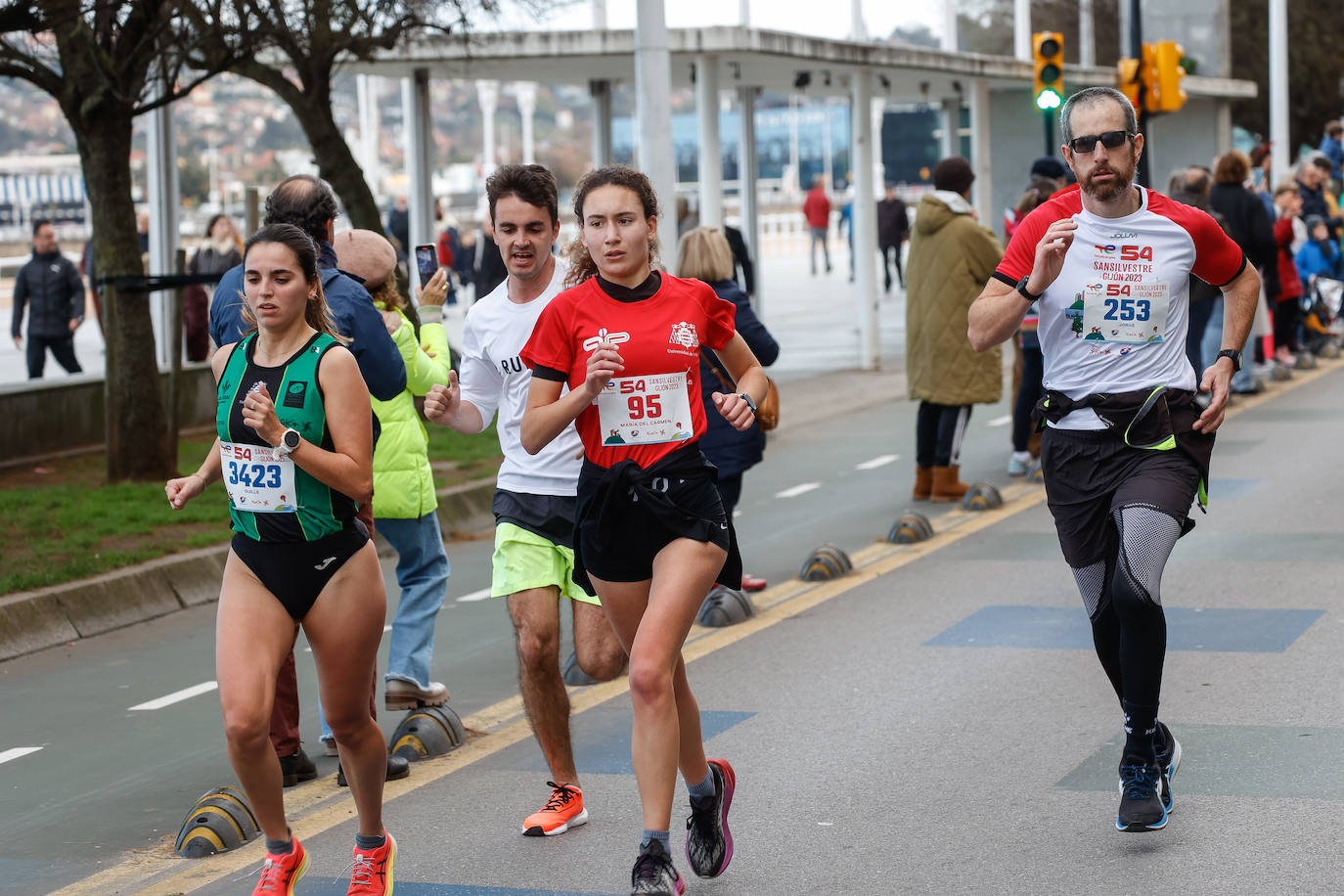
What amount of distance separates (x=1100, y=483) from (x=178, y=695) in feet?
13.2

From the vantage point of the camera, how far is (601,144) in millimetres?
20578

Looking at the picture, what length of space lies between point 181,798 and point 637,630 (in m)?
2.19

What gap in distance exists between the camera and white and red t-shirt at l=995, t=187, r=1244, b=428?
17.4 feet

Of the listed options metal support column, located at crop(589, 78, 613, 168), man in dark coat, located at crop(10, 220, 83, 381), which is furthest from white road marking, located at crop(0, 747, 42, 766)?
metal support column, located at crop(589, 78, 613, 168)

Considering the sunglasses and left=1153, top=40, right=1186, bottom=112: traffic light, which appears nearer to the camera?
the sunglasses

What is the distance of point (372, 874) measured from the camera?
191 inches

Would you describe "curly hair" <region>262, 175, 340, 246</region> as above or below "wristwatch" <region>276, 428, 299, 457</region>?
above

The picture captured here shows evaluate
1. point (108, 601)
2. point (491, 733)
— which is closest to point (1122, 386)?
point (491, 733)

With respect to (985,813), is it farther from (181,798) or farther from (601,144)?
(601,144)

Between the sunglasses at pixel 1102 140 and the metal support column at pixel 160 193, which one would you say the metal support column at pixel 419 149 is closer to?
the metal support column at pixel 160 193

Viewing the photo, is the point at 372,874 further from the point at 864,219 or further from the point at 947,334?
the point at 864,219

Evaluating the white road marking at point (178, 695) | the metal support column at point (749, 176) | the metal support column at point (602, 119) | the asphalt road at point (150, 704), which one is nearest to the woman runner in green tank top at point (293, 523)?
the asphalt road at point (150, 704)

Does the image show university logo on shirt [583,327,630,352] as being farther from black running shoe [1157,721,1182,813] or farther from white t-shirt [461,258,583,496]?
black running shoe [1157,721,1182,813]

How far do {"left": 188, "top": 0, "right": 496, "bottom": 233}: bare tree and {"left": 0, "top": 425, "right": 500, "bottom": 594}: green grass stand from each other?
274 centimetres
